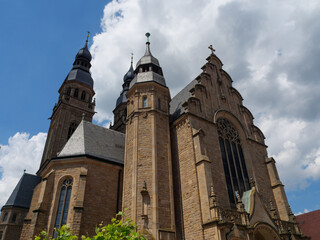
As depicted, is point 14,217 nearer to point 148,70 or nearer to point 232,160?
point 148,70

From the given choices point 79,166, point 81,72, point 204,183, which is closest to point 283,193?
point 204,183

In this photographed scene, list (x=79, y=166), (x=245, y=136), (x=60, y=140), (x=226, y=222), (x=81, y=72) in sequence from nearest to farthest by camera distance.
Answer: 1. (x=226, y=222)
2. (x=79, y=166)
3. (x=245, y=136)
4. (x=60, y=140)
5. (x=81, y=72)

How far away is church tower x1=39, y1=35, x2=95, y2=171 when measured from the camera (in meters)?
36.7

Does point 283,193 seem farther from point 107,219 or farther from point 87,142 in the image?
point 87,142

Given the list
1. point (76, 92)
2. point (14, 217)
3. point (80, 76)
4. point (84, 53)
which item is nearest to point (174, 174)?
point (14, 217)

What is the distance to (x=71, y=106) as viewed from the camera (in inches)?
1586

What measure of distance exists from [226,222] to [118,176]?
9.47m

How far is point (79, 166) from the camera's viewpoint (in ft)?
63.1

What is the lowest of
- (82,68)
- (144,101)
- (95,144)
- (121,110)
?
(95,144)

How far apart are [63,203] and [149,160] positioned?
671 cm

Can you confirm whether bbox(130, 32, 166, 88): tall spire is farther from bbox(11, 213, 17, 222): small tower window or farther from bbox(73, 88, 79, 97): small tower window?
bbox(73, 88, 79, 97): small tower window

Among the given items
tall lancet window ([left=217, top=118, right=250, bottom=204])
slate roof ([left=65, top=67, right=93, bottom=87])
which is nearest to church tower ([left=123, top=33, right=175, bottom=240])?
tall lancet window ([left=217, top=118, right=250, bottom=204])

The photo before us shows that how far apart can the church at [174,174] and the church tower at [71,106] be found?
1416cm

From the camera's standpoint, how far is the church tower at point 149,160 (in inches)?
610
